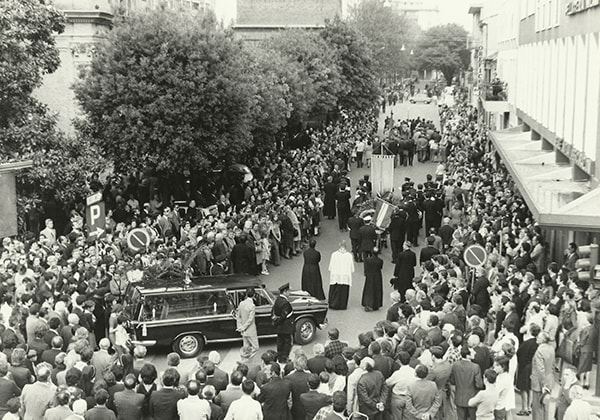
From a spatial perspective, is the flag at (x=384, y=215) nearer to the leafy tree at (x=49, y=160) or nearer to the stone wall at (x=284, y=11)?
the leafy tree at (x=49, y=160)

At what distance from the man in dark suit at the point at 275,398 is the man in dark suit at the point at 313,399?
0.34 meters

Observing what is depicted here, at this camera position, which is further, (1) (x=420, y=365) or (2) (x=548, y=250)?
(2) (x=548, y=250)

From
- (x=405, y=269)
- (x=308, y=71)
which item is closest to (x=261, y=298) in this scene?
(x=405, y=269)

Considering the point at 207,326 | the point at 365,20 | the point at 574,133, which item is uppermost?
the point at 365,20

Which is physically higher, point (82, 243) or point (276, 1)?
point (276, 1)

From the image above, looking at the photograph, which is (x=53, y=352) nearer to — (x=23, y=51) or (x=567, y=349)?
(x=567, y=349)

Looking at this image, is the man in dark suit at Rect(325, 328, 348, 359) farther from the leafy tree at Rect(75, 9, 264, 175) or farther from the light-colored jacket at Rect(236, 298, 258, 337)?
the leafy tree at Rect(75, 9, 264, 175)

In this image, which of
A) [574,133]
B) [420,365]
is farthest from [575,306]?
[574,133]

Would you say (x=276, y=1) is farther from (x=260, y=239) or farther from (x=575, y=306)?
(x=575, y=306)

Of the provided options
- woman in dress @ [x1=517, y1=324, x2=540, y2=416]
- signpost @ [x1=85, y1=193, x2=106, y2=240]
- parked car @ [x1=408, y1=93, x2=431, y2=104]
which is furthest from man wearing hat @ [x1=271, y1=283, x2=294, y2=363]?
parked car @ [x1=408, y1=93, x2=431, y2=104]

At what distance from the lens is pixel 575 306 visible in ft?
47.3

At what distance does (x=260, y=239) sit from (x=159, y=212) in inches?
201

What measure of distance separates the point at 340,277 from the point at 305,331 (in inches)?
105

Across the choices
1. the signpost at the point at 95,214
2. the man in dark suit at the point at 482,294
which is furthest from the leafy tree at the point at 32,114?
the man in dark suit at the point at 482,294
